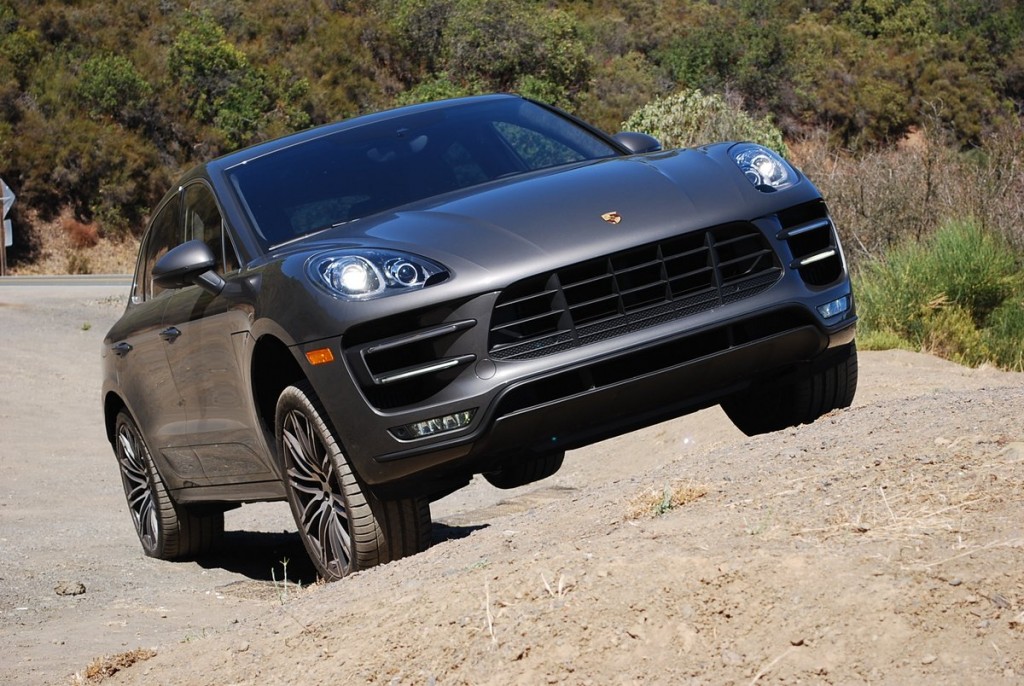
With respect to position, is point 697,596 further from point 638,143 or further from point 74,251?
point 74,251

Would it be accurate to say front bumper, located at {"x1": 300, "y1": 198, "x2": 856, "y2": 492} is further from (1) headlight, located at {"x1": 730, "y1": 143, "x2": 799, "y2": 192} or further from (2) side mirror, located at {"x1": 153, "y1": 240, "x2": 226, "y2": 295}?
(2) side mirror, located at {"x1": 153, "y1": 240, "x2": 226, "y2": 295}

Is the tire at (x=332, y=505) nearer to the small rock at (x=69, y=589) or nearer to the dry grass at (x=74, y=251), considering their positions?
the small rock at (x=69, y=589)

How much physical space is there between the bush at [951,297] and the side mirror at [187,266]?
30.4 feet

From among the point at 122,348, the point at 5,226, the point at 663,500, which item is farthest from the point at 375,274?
the point at 5,226

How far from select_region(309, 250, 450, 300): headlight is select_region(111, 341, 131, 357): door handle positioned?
260cm

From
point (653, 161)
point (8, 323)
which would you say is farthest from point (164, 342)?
point (8, 323)

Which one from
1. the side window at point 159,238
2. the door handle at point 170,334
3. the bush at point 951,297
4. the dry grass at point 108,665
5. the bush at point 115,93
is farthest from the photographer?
the bush at point 115,93

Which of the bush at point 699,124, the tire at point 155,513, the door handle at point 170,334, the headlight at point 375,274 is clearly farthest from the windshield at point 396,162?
the bush at point 699,124

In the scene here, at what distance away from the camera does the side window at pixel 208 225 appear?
6.11 meters

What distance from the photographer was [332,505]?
213 inches

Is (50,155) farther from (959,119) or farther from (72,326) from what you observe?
(959,119)

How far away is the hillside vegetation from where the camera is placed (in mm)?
44688

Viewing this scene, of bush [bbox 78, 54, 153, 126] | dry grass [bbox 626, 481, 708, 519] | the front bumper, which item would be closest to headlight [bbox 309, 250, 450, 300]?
the front bumper

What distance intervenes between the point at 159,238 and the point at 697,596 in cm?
466
